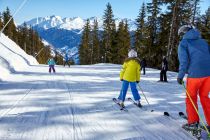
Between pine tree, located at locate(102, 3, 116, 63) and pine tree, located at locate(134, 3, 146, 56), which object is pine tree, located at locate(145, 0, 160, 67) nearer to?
pine tree, located at locate(134, 3, 146, 56)

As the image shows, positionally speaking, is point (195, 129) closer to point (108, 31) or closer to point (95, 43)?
point (108, 31)

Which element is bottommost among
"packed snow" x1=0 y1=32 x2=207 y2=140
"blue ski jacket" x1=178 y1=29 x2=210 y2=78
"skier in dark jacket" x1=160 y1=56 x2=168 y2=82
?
"packed snow" x1=0 y1=32 x2=207 y2=140

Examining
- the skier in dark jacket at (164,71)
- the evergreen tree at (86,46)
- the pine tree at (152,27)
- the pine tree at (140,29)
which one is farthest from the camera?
the evergreen tree at (86,46)

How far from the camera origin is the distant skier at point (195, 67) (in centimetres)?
655

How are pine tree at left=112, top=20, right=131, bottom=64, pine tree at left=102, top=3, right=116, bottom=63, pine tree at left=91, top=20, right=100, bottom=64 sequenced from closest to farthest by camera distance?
pine tree at left=112, top=20, right=131, bottom=64
pine tree at left=102, top=3, right=116, bottom=63
pine tree at left=91, top=20, right=100, bottom=64

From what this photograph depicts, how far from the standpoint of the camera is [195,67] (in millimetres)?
6582

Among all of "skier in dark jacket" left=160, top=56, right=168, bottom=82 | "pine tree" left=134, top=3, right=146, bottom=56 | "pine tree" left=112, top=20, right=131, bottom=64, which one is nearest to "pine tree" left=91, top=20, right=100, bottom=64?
"pine tree" left=112, top=20, right=131, bottom=64

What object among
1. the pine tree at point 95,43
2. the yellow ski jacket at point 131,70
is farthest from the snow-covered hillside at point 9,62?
the pine tree at point 95,43

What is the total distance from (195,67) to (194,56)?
0.22m

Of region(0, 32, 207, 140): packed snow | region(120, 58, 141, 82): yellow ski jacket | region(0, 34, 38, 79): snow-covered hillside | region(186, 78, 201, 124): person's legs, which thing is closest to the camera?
region(186, 78, 201, 124): person's legs

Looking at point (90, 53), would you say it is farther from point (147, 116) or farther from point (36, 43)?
point (147, 116)

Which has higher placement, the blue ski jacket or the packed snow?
the blue ski jacket

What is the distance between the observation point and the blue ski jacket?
6.55 m

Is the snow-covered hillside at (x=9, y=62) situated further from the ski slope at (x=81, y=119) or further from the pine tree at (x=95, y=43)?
the pine tree at (x=95, y=43)
